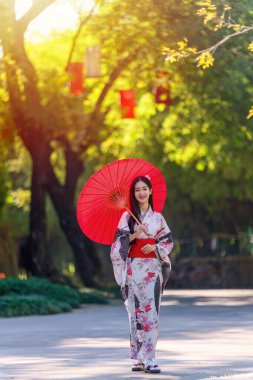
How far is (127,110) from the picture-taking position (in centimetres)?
3422

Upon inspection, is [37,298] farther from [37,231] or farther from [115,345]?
[115,345]

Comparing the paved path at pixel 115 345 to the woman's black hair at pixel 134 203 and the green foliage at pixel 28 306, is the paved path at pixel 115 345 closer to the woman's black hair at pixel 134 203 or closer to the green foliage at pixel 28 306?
the green foliage at pixel 28 306

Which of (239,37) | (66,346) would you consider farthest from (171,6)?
(66,346)

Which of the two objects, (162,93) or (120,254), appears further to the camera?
(162,93)

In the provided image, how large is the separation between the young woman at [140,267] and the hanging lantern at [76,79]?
19.3m

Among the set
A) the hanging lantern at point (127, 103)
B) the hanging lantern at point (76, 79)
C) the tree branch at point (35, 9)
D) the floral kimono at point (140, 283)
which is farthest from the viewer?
the hanging lantern at point (127, 103)

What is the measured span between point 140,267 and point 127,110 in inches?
847

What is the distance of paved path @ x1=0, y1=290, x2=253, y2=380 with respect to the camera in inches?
497

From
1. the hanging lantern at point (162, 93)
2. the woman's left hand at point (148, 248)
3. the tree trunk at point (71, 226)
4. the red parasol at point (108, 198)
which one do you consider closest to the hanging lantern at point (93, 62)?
the hanging lantern at point (162, 93)

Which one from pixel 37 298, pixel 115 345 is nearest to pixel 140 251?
pixel 115 345

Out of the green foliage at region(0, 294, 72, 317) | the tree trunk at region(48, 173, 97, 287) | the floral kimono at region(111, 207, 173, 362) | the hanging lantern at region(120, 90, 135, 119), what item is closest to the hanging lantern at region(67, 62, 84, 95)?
the hanging lantern at region(120, 90, 135, 119)

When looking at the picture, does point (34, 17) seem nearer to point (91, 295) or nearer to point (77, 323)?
point (91, 295)

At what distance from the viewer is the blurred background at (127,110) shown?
3052 cm

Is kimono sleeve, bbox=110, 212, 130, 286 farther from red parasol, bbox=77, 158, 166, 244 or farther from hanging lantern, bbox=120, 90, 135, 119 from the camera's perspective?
hanging lantern, bbox=120, 90, 135, 119
